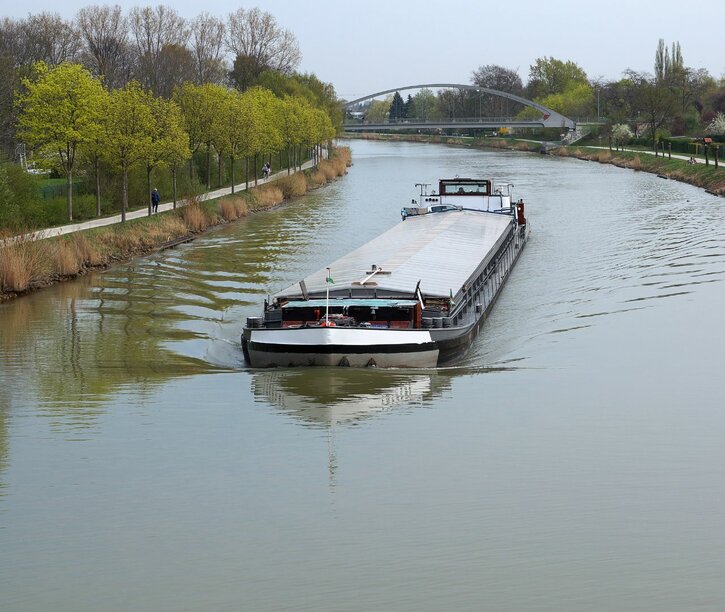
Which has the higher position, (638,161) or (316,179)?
(638,161)

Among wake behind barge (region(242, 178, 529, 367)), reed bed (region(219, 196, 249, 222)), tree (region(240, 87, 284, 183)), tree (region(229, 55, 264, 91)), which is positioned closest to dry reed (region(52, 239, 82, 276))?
wake behind barge (region(242, 178, 529, 367))

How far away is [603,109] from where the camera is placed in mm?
164750

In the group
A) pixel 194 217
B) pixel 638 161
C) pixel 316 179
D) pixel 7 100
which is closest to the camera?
pixel 194 217

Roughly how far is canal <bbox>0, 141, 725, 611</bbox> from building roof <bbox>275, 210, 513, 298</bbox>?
1729 millimetres

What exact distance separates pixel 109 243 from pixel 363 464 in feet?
81.0

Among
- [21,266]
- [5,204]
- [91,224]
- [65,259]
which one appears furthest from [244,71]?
[21,266]

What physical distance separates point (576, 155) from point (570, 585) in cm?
11126

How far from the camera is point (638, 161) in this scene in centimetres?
9462

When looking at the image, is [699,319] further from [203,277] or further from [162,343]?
[203,277]

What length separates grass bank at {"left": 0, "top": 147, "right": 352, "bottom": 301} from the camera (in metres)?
31.8

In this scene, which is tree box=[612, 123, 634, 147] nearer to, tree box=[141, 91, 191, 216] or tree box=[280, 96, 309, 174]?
tree box=[280, 96, 309, 174]

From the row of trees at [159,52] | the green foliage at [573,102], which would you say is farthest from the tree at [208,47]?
the green foliage at [573,102]

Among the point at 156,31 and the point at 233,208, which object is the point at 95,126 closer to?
the point at 233,208

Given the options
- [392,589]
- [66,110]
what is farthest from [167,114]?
[392,589]
